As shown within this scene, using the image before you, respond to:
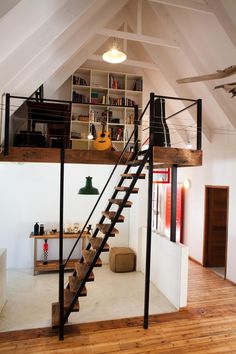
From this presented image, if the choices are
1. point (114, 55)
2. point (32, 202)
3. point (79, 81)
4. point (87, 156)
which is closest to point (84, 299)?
point (87, 156)

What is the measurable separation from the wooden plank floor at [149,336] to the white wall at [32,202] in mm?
2693

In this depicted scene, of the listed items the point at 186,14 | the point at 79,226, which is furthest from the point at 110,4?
the point at 79,226

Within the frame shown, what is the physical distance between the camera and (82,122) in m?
6.36

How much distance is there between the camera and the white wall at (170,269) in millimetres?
4121

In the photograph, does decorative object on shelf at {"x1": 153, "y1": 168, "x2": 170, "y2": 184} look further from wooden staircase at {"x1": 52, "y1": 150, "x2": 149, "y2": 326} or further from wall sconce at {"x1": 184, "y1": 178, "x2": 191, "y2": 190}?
wooden staircase at {"x1": 52, "y1": 150, "x2": 149, "y2": 326}

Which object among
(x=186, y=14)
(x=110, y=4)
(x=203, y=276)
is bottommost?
(x=203, y=276)

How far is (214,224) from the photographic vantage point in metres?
6.23

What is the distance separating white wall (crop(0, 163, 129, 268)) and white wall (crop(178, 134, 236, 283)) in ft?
6.80

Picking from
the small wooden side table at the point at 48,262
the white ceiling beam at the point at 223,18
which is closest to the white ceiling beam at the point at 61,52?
the white ceiling beam at the point at 223,18

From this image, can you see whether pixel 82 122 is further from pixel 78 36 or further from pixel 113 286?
pixel 113 286

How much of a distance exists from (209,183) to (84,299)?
382 centimetres

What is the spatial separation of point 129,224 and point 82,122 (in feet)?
9.29

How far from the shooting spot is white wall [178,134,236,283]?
5.35 metres

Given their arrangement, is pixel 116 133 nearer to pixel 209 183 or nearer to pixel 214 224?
pixel 209 183
